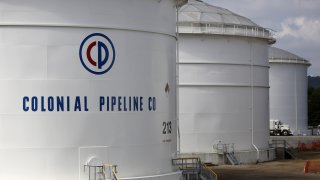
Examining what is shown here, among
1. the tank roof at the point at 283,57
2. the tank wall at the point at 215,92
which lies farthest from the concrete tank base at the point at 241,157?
the tank roof at the point at 283,57

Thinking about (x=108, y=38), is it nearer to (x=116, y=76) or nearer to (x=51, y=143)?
(x=116, y=76)

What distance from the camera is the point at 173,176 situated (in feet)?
74.4

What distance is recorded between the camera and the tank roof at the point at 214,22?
129 ft

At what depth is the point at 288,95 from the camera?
6281cm

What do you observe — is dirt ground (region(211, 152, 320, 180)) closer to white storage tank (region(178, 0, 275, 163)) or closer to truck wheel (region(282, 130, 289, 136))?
white storage tank (region(178, 0, 275, 163))

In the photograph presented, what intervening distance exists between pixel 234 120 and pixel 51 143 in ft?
70.7

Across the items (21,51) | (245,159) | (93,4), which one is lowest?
(245,159)

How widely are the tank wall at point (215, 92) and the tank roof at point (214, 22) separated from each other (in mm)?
426

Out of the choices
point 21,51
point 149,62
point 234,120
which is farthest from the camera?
point 234,120

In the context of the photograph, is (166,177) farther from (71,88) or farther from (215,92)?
(215,92)

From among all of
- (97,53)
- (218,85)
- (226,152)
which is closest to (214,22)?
(218,85)

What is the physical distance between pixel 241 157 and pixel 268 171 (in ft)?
13.2

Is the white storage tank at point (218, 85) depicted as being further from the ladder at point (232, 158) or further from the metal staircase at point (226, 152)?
the ladder at point (232, 158)

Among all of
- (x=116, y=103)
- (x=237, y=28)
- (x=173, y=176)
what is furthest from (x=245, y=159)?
(x=116, y=103)
